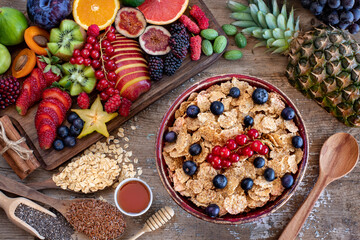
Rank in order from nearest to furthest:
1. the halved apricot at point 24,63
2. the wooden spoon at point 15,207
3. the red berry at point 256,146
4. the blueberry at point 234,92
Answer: the red berry at point 256,146, the blueberry at point 234,92, the wooden spoon at point 15,207, the halved apricot at point 24,63

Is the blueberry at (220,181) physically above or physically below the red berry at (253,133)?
below

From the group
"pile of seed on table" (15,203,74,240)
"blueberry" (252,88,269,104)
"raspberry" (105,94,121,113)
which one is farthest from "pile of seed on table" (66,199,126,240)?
"blueberry" (252,88,269,104)

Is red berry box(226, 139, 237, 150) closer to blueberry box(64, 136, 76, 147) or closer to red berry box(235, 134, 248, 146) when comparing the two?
red berry box(235, 134, 248, 146)

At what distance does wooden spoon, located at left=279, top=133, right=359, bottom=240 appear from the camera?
6.10 feet

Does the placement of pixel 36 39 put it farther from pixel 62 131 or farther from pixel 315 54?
pixel 315 54

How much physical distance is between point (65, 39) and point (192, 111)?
2.69 feet

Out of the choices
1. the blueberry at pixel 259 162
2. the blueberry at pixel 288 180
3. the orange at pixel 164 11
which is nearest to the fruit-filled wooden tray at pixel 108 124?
the orange at pixel 164 11

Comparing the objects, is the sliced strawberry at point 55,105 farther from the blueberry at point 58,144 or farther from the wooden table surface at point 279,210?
the wooden table surface at point 279,210

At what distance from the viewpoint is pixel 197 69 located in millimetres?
1993

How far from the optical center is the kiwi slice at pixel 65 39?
1.86m

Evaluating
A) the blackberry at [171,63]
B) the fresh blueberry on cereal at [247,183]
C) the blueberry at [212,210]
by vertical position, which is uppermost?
the blackberry at [171,63]

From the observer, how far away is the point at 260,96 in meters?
1.65

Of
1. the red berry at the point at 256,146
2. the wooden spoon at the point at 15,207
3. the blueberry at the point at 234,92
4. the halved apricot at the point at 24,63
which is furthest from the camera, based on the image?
the halved apricot at the point at 24,63

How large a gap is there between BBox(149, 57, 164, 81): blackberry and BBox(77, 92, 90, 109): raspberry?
0.37 m
